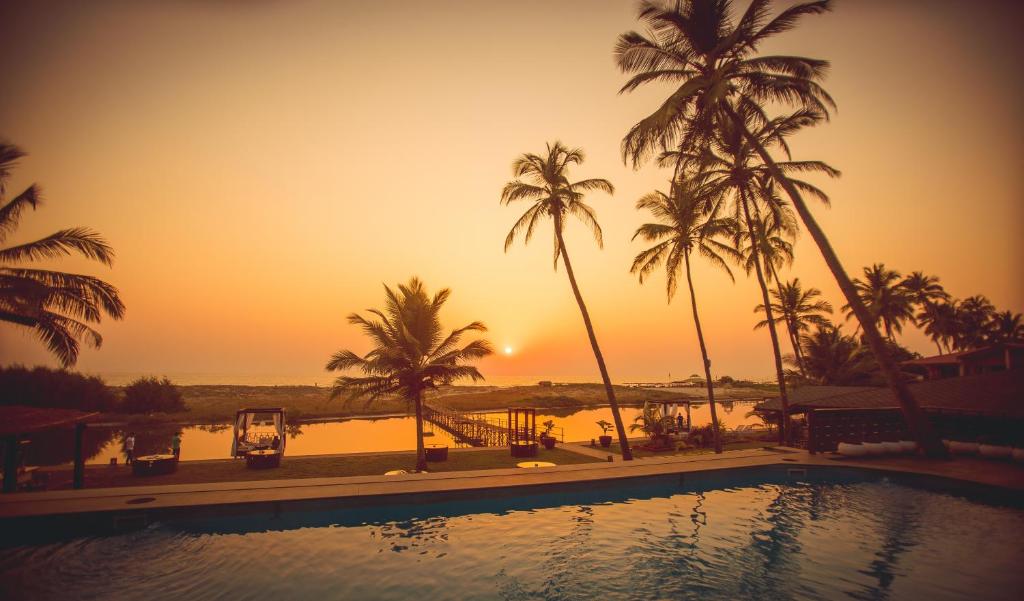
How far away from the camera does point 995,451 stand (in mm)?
15289

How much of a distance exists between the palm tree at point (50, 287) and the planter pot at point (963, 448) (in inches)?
1110

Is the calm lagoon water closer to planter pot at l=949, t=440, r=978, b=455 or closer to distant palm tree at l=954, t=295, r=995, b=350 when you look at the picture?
planter pot at l=949, t=440, r=978, b=455

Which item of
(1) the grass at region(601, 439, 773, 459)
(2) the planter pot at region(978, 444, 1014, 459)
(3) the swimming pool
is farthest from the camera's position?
(1) the grass at region(601, 439, 773, 459)

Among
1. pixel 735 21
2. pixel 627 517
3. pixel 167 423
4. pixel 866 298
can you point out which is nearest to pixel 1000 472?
pixel 627 517

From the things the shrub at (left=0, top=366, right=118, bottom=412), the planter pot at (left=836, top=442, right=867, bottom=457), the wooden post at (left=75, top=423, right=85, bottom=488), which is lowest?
the planter pot at (left=836, top=442, right=867, bottom=457)

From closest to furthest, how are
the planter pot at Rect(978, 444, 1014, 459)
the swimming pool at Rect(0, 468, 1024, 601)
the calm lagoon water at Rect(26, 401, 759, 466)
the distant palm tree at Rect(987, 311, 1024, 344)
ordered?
the swimming pool at Rect(0, 468, 1024, 601)
the planter pot at Rect(978, 444, 1014, 459)
the calm lagoon water at Rect(26, 401, 759, 466)
the distant palm tree at Rect(987, 311, 1024, 344)

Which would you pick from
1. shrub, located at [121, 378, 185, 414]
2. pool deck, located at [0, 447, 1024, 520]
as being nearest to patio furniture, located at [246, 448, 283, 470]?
pool deck, located at [0, 447, 1024, 520]

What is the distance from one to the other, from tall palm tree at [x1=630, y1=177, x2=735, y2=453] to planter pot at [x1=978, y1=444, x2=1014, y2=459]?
894 centimetres

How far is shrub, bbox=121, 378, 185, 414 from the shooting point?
136ft

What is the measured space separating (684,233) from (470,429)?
18323 millimetres

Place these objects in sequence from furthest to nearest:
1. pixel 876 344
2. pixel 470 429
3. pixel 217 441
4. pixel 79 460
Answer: pixel 470 429 < pixel 217 441 < pixel 876 344 < pixel 79 460

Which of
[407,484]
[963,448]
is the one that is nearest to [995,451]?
[963,448]

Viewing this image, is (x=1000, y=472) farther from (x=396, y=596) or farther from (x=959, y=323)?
(x=959, y=323)

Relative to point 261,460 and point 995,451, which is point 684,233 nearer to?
point 995,451
